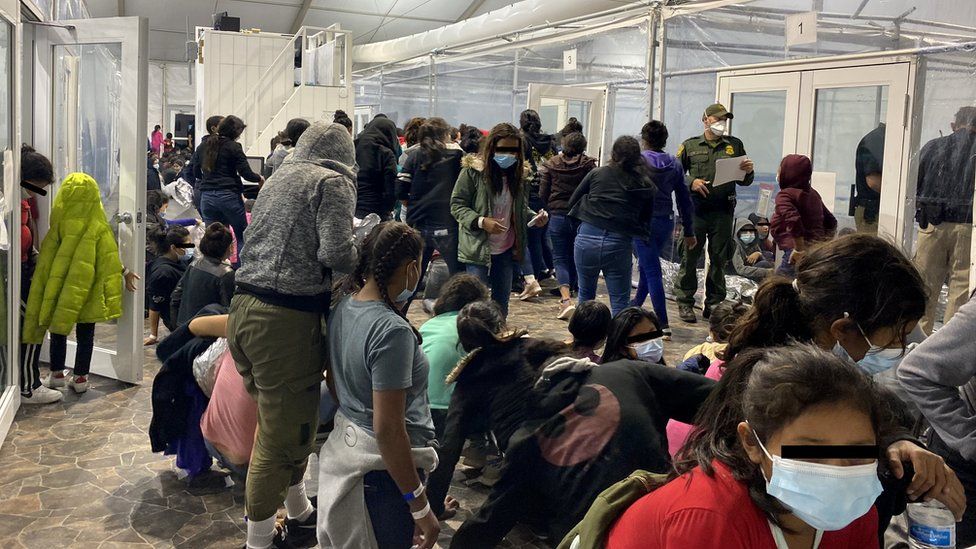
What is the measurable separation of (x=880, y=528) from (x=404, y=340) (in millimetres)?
1234

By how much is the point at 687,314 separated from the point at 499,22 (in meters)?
5.50

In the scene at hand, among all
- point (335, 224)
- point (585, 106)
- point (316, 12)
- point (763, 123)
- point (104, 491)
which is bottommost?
point (104, 491)

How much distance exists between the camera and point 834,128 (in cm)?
682

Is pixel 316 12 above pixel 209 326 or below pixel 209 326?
above

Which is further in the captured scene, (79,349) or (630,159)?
(630,159)

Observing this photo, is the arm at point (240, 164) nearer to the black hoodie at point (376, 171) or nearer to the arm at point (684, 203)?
the black hoodie at point (376, 171)

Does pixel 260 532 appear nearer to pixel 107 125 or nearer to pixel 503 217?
pixel 503 217

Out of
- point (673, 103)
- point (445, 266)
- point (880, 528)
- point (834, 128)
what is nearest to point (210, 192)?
point (445, 266)

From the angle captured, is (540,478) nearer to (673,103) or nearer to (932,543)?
(932,543)

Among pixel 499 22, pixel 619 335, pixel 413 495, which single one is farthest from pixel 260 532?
pixel 499 22

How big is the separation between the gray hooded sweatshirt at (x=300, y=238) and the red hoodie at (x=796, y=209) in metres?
3.81

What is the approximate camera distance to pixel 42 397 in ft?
15.6

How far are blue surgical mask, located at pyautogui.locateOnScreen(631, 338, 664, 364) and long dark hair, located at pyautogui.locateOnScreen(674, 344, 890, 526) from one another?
1714 mm

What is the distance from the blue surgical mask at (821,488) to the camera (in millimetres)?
1294
